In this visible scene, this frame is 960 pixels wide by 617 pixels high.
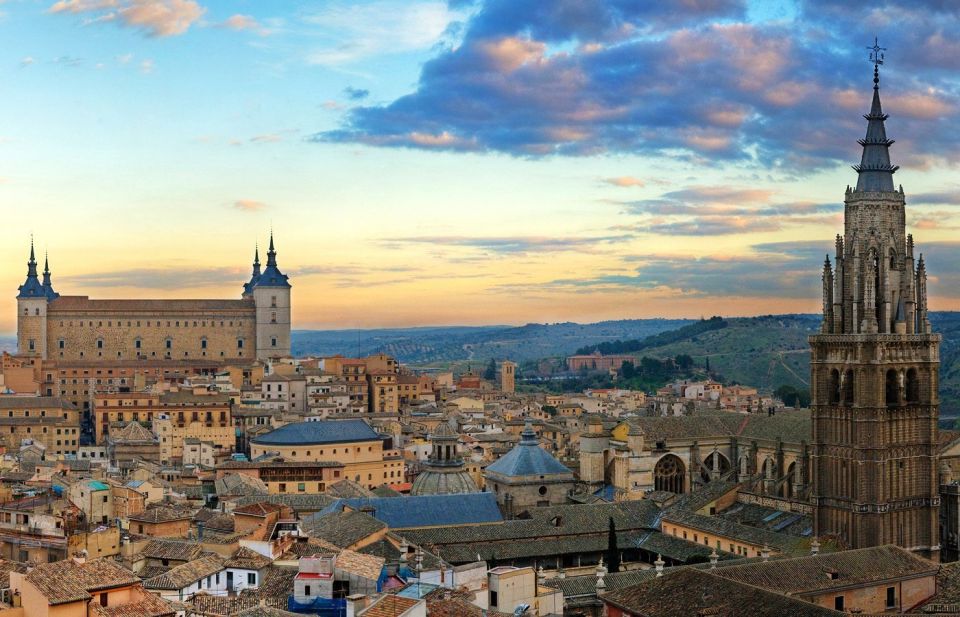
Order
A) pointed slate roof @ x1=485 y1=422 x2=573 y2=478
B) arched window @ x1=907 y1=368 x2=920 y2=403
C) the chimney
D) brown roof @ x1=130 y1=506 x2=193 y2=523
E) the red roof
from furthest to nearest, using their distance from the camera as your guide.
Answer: pointed slate roof @ x1=485 y1=422 x2=573 y2=478 < arched window @ x1=907 y1=368 x2=920 y2=403 < brown roof @ x1=130 y1=506 x2=193 y2=523 < the red roof < the chimney

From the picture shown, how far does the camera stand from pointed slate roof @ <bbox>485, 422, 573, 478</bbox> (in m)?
57.4

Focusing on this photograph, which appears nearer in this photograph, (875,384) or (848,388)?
(875,384)

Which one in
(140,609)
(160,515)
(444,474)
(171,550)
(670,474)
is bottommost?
(670,474)

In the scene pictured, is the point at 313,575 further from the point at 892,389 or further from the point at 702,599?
the point at 892,389

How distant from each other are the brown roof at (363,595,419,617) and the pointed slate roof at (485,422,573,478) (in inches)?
1259

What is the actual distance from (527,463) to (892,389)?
15.8 m

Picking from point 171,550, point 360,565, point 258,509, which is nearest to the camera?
point 360,565

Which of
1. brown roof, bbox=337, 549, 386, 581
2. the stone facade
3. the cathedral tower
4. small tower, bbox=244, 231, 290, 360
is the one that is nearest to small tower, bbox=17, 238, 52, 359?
small tower, bbox=244, 231, 290, 360

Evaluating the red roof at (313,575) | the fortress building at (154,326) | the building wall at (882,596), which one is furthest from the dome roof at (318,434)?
the fortress building at (154,326)

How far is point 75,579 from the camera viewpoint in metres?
25.9

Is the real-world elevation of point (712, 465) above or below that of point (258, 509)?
below

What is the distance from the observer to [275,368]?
106 m

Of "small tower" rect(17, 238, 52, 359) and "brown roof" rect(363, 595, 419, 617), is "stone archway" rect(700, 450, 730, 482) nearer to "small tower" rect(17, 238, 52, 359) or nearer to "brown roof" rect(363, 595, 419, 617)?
"brown roof" rect(363, 595, 419, 617)

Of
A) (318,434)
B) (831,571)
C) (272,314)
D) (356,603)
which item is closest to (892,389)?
(831,571)
